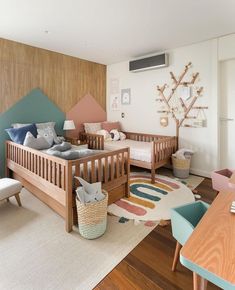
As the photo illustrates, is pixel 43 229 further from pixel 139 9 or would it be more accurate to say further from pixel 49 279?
pixel 139 9

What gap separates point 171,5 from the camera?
2.26 metres

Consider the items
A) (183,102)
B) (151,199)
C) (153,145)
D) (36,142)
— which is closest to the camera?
(151,199)

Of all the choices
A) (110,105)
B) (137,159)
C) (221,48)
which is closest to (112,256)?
(137,159)

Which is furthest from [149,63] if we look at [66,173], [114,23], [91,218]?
[91,218]

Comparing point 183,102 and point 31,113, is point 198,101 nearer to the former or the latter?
point 183,102

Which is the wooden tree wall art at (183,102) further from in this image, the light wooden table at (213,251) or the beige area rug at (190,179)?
the light wooden table at (213,251)

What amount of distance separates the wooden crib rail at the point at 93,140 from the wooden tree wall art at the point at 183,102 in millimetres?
1438

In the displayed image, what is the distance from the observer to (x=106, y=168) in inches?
90.9

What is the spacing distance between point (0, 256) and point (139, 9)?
2970 mm

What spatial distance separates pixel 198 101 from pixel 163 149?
43.7 inches

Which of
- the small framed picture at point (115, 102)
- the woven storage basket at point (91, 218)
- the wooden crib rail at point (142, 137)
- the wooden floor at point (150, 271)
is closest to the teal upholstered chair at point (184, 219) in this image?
the wooden floor at point (150, 271)

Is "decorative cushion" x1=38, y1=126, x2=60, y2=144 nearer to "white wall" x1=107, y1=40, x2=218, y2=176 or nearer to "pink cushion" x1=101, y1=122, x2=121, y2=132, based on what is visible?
"pink cushion" x1=101, y1=122, x2=121, y2=132

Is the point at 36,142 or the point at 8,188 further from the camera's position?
the point at 36,142

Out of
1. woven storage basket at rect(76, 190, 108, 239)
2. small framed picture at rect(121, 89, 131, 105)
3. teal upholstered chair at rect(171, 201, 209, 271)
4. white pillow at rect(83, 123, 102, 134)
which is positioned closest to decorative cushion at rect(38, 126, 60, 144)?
white pillow at rect(83, 123, 102, 134)
